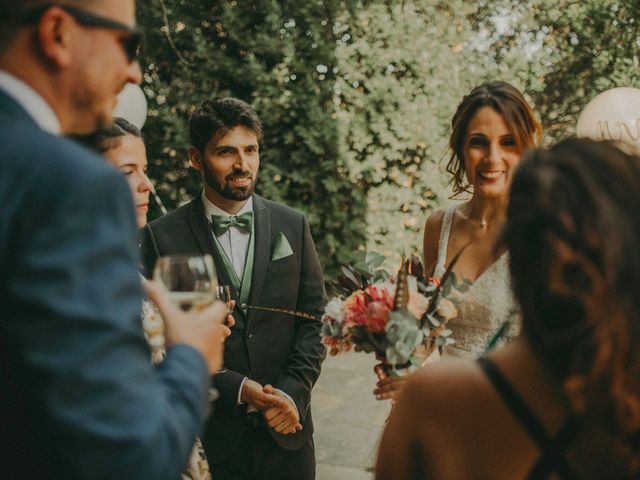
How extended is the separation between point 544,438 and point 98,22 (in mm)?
1163

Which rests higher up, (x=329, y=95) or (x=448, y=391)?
(x=329, y=95)

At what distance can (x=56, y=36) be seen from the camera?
109 cm

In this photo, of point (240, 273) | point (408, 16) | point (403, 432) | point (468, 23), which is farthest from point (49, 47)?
point (468, 23)

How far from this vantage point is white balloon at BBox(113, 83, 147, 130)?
4875mm

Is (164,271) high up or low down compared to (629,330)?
down

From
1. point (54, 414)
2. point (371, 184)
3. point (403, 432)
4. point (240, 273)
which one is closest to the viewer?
point (54, 414)

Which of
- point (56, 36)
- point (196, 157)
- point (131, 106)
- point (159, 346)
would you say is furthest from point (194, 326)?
point (131, 106)

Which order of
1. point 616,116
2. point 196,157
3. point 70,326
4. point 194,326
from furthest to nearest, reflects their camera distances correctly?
point 616,116 → point 196,157 → point 194,326 → point 70,326

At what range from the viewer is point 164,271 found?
1417mm

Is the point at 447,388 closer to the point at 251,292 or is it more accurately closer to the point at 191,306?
the point at 191,306

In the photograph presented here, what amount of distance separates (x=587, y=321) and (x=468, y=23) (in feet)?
27.6

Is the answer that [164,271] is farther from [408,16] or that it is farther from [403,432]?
[408,16]

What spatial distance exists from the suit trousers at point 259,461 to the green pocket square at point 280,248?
77cm

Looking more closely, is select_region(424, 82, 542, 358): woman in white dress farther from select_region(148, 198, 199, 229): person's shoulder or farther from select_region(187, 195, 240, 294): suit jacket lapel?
select_region(148, 198, 199, 229): person's shoulder
